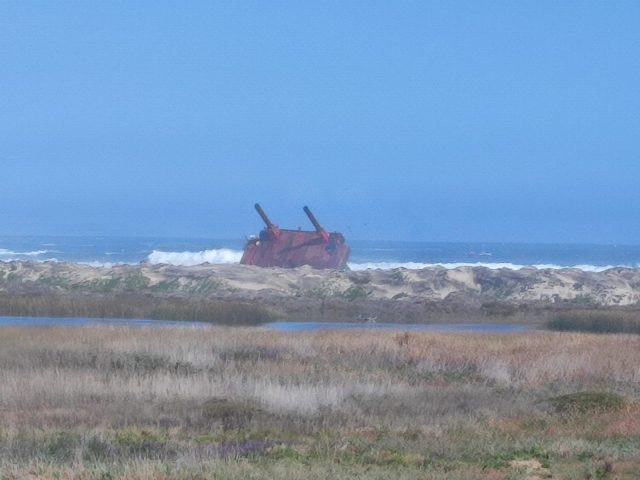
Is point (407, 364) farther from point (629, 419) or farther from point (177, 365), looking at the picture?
point (629, 419)

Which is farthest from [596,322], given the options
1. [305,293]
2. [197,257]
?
[197,257]

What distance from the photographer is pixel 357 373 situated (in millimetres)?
20406

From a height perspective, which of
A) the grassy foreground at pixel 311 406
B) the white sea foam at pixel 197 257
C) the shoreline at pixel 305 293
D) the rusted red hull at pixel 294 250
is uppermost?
the white sea foam at pixel 197 257

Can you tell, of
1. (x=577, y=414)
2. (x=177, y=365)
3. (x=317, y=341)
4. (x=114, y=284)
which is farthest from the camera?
(x=114, y=284)

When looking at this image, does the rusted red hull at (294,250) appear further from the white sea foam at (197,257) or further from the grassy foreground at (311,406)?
the white sea foam at (197,257)

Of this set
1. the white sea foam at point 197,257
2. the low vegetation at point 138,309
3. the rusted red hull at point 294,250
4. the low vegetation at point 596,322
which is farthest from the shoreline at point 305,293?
the white sea foam at point 197,257

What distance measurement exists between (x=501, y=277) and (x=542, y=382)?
38.2 metres

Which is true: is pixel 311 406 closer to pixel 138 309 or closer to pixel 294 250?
pixel 138 309

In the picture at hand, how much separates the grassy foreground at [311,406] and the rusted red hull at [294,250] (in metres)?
33.5

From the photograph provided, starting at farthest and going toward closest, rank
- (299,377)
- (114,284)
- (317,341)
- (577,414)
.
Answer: (114,284), (317,341), (299,377), (577,414)

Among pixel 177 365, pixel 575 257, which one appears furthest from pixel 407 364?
pixel 575 257

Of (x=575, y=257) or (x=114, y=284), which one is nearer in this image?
(x=114, y=284)

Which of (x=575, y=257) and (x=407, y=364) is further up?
(x=575, y=257)

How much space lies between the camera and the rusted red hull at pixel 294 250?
60.6 m
